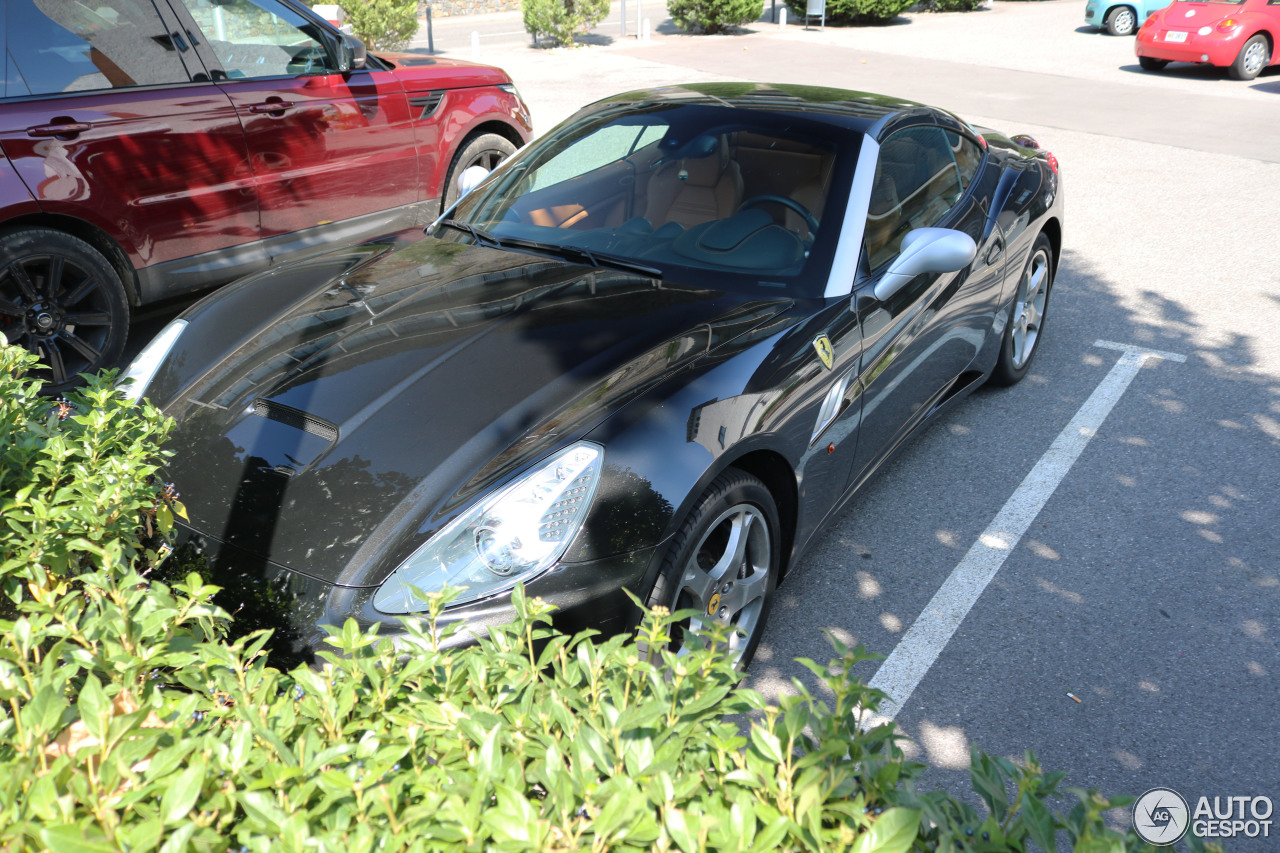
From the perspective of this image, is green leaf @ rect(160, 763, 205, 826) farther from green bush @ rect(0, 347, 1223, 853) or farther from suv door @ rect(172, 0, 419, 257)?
suv door @ rect(172, 0, 419, 257)

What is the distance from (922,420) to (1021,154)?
1897 millimetres

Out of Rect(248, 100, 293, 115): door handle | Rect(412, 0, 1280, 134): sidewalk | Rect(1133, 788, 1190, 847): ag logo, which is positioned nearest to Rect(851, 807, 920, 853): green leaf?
Rect(1133, 788, 1190, 847): ag logo

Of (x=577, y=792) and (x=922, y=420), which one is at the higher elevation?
(x=577, y=792)

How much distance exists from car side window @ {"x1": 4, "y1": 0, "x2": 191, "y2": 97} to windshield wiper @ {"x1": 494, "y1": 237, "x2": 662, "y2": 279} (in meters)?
2.40

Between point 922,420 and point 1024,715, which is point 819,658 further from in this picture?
point 922,420

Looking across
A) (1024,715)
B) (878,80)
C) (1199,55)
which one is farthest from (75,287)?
(1199,55)

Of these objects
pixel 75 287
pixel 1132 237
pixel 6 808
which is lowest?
pixel 1132 237

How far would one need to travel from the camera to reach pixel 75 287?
14.7ft

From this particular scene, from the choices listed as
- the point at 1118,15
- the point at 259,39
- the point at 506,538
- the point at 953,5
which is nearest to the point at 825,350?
Result: the point at 506,538

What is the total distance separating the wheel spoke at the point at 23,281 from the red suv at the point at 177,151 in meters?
0.01

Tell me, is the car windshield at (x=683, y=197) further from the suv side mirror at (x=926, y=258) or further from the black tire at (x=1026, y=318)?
the black tire at (x=1026, y=318)

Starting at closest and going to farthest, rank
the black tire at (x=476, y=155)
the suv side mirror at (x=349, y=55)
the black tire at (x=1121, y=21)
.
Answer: the suv side mirror at (x=349, y=55), the black tire at (x=476, y=155), the black tire at (x=1121, y=21)

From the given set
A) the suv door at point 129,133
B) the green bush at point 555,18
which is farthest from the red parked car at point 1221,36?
the suv door at point 129,133

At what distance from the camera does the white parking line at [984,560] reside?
3.01 m
